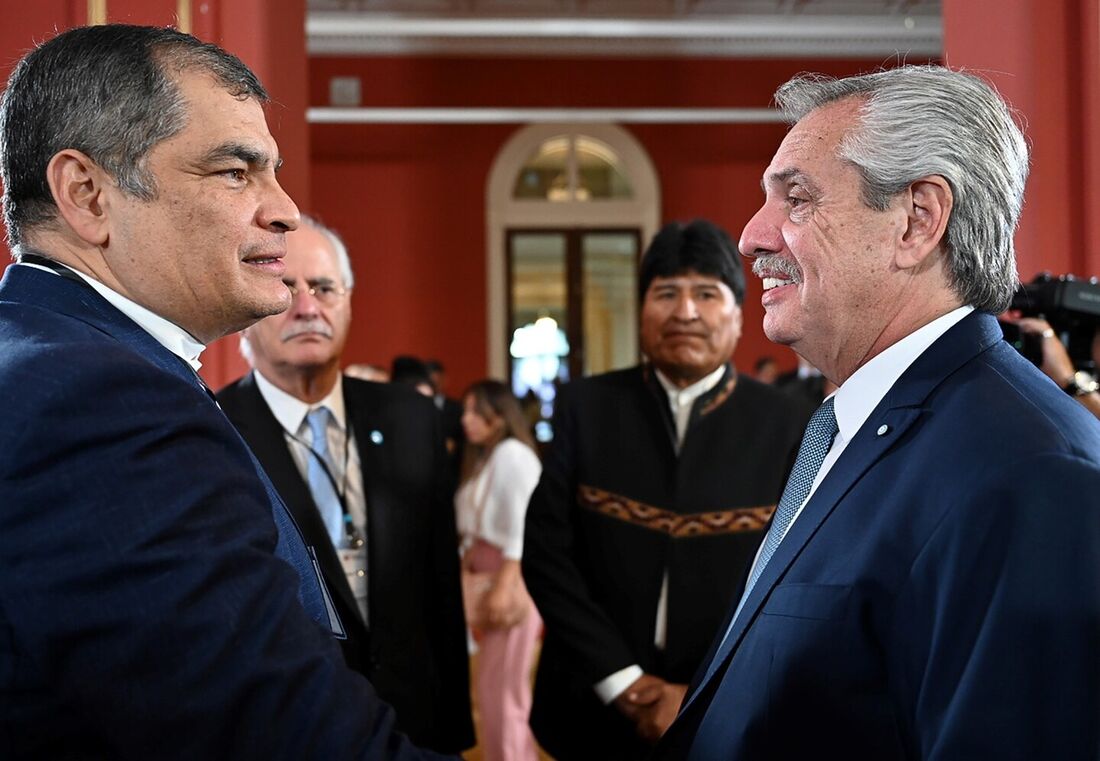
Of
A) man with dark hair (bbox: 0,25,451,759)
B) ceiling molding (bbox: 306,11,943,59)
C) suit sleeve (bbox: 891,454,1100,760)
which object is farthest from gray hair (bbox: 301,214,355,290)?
ceiling molding (bbox: 306,11,943,59)

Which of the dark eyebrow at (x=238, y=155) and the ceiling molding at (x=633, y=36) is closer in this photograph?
the dark eyebrow at (x=238, y=155)

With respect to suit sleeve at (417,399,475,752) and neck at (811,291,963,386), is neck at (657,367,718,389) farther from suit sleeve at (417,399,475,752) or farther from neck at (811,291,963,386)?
neck at (811,291,963,386)

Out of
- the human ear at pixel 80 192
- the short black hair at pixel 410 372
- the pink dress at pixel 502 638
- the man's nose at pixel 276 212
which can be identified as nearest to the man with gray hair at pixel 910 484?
the man's nose at pixel 276 212

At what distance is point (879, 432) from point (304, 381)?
1525 mm

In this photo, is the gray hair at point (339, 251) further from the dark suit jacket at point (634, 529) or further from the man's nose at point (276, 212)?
the man's nose at point (276, 212)

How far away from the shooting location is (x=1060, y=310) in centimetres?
236

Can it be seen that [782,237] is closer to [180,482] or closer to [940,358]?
[940,358]

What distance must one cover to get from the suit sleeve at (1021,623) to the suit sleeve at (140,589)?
605 millimetres

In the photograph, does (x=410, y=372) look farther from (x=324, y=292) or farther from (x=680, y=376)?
(x=680, y=376)

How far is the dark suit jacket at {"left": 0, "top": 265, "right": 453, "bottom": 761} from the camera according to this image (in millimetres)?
1026

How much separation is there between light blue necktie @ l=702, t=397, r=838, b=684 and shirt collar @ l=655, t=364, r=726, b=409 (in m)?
1.01

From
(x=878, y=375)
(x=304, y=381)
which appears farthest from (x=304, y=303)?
(x=878, y=375)

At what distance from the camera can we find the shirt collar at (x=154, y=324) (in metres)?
1.33

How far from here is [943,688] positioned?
121cm
